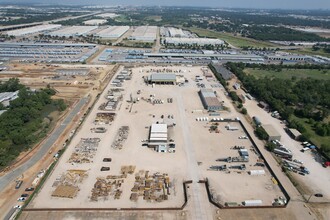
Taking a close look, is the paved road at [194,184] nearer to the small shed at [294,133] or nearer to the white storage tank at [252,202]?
the white storage tank at [252,202]

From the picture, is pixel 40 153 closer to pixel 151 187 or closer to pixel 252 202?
pixel 151 187


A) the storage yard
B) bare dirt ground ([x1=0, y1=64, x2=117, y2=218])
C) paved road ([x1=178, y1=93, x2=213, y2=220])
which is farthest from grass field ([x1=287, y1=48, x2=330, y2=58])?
paved road ([x1=178, y1=93, x2=213, y2=220])

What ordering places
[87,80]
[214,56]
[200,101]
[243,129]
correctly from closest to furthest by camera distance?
[243,129]
[200,101]
[87,80]
[214,56]

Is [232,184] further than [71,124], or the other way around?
[71,124]

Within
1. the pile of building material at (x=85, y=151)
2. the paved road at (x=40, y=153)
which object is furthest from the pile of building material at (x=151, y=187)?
the paved road at (x=40, y=153)

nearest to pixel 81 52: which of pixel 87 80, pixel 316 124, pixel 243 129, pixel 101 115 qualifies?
pixel 87 80

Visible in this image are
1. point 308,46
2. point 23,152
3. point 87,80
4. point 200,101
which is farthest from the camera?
point 308,46

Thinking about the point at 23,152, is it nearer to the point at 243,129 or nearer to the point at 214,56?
the point at 243,129
